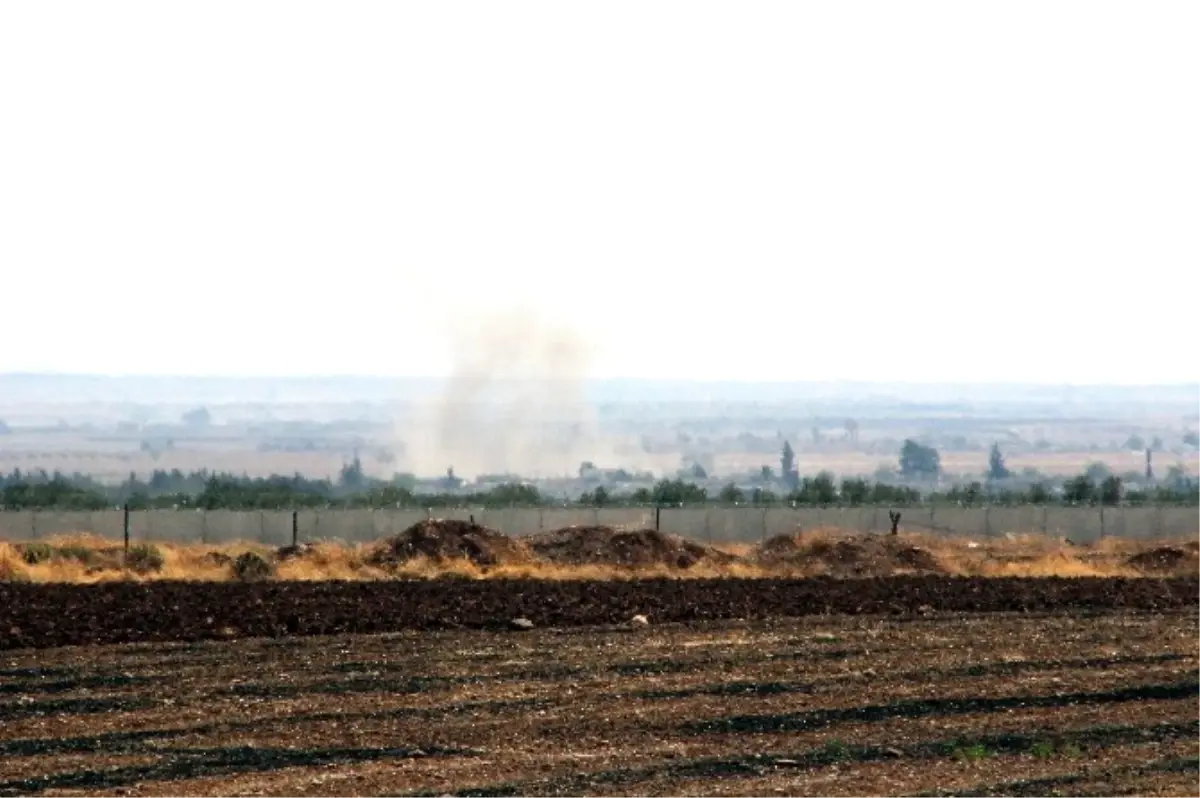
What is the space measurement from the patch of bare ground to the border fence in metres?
29.3

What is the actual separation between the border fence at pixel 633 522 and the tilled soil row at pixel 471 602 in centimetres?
1925

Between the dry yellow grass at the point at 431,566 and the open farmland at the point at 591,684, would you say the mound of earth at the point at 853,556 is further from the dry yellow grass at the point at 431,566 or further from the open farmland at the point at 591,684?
the open farmland at the point at 591,684

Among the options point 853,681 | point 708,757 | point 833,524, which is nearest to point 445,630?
point 853,681

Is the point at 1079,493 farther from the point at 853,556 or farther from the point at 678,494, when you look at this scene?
the point at 853,556

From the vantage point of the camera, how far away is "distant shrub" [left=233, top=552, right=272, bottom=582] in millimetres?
39312

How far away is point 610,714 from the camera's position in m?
20.7

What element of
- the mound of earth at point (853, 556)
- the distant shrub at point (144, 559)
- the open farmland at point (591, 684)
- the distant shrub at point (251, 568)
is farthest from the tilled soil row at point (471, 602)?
the mound of earth at point (853, 556)

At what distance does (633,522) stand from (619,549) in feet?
44.3

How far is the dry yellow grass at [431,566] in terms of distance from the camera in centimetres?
4000

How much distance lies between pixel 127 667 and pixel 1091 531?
139 ft

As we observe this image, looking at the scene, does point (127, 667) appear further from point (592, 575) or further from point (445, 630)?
point (592, 575)

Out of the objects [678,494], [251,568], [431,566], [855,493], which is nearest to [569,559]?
[431,566]

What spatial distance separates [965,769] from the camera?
1781 centimetres

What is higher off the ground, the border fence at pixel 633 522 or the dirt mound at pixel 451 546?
the dirt mound at pixel 451 546
